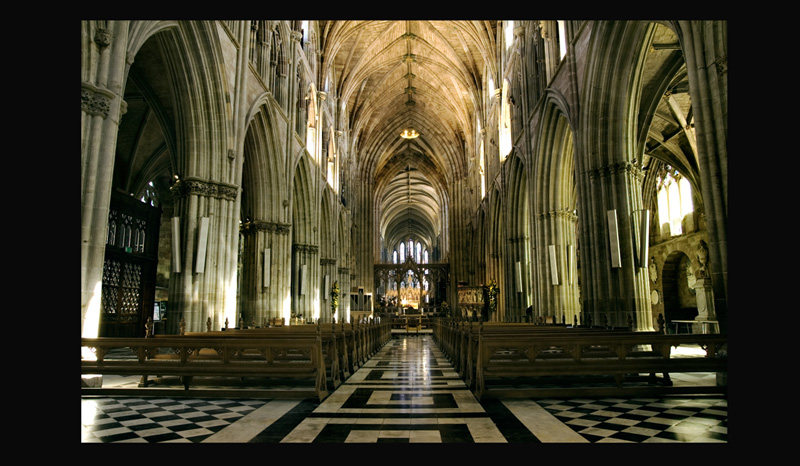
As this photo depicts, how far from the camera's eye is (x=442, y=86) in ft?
116

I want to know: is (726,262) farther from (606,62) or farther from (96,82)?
(96,82)

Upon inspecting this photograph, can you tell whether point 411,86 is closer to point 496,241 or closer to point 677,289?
point 496,241

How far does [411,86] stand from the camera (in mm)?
36750

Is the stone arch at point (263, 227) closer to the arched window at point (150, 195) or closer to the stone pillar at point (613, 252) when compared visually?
the arched window at point (150, 195)

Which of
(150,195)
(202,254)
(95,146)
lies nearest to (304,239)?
(150,195)

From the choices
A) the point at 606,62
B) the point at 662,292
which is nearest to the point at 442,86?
the point at 662,292

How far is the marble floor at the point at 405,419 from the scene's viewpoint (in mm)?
4266

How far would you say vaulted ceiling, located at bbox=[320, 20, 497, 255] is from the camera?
28.7m

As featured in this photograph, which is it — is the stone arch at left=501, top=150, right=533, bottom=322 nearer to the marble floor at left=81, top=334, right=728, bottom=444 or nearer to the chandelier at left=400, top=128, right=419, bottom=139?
the marble floor at left=81, top=334, right=728, bottom=444

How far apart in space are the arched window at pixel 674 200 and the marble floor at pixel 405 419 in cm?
1824

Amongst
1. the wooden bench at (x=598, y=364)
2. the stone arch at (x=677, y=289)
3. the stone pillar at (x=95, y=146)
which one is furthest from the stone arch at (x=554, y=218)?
the stone pillar at (x=95, y=146)

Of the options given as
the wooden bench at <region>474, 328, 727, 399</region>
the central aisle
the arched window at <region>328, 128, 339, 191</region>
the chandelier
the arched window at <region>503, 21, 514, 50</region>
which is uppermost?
the chandelier

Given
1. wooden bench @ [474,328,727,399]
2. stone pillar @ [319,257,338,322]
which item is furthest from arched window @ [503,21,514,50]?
wooden bench @ [474,328,727,399]

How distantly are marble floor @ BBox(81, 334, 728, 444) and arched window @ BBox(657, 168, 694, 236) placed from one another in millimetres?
18239
